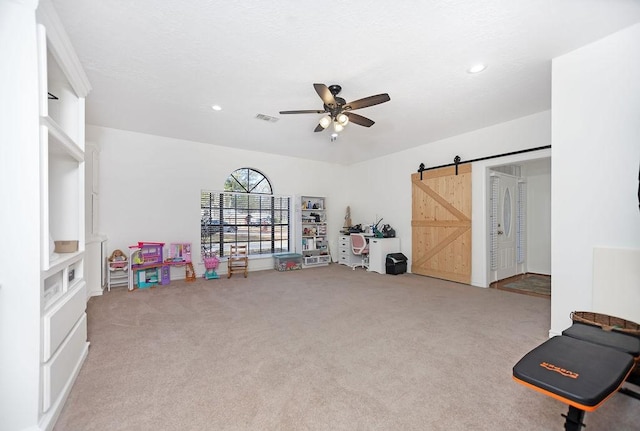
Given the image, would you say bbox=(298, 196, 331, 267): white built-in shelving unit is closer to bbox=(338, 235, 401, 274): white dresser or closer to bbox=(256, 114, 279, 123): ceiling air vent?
bbox=(338, 235, 401, 274): white dresser

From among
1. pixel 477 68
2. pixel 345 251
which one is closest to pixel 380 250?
pixel 345 251

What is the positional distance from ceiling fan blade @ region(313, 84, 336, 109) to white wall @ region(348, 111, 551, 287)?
315 centimetres

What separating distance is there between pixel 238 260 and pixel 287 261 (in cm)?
116

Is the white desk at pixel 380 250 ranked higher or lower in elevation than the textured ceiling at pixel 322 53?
lower

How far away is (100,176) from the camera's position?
464 centimetres

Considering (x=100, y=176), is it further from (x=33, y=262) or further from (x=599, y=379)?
(x=599, y=379)

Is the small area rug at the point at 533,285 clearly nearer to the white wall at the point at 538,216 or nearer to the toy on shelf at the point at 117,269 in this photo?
the white wall at the point at 538,216

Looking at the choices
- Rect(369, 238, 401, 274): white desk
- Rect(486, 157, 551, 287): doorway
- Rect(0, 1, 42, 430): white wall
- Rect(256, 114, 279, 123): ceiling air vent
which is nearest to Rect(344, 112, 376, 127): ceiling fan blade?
Rect(256, 114, 279, 123): ceiling air vent

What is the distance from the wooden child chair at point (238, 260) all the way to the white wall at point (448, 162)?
315 centimetres

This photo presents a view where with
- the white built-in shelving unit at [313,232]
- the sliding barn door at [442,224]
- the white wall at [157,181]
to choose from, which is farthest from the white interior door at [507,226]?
the white wall at [157,181]

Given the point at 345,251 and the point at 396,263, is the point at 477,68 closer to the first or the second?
the point at 396,263

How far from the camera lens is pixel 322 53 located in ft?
8.36

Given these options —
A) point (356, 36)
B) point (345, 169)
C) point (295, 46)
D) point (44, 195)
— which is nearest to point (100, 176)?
point (44, 195)

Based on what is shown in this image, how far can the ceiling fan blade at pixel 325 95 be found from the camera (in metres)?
2.67
